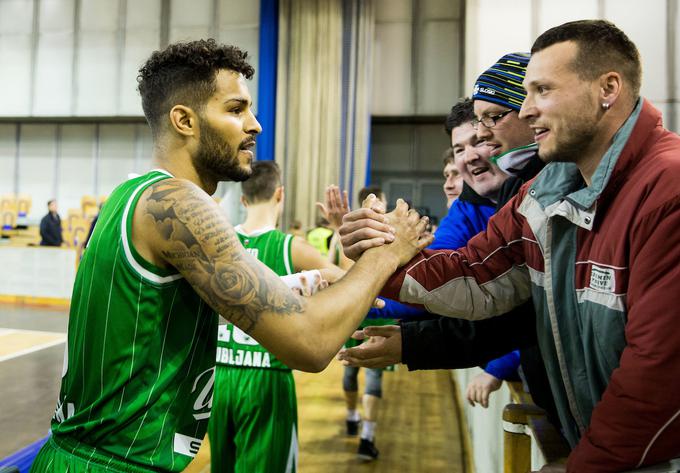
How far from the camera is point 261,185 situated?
2918 mm

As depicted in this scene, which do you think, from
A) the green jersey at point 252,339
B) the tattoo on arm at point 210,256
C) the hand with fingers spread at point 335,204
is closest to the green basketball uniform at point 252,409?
the green jersey at point 252,339

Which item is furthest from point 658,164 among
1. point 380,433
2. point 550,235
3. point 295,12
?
point 295,12

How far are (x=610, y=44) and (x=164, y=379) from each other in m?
1.32

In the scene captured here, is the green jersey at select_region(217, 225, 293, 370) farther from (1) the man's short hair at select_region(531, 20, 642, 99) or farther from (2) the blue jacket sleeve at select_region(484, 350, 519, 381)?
(1) the man's short hair at select_region(531, 20, 642, 99)

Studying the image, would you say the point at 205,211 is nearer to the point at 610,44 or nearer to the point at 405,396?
the point at 610,44

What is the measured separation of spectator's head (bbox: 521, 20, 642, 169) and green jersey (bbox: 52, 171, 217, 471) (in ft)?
3.16

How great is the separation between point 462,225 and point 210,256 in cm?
138

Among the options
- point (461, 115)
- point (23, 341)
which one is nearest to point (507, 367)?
point (461, 115)

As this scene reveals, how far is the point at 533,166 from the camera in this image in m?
1.82

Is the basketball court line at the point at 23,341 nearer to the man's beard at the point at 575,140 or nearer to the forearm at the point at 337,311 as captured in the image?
the forearm at the point at 337,311

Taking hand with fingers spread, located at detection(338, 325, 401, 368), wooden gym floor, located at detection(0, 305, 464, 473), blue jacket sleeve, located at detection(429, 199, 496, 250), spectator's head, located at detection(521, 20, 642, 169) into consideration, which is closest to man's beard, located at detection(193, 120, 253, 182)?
hand with fingers spread, located at detection(338, 325, 401, 368)

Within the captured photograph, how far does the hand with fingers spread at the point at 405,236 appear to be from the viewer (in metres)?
1.57

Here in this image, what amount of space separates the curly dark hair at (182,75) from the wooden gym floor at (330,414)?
2.86 m

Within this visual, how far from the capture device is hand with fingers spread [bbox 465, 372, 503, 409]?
2158mm
